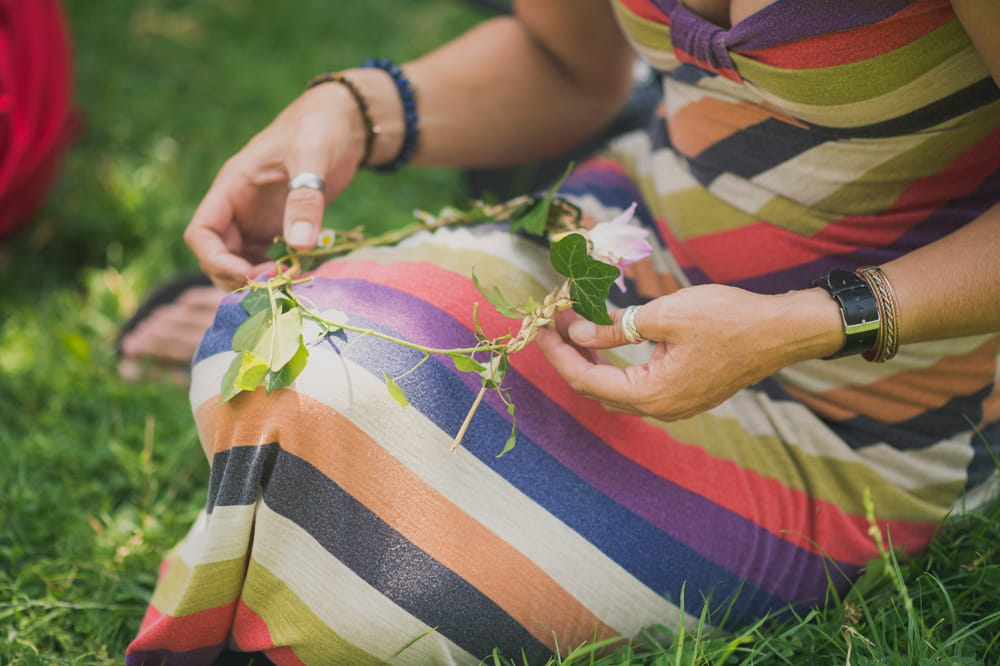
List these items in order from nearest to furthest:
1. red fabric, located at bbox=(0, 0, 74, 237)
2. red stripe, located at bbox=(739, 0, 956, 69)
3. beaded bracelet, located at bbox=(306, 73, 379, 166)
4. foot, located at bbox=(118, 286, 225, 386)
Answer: red stripe, located at bbox=(739, 0, 956, 69), beaded bracelet, located at bbox=(306, 73, 379, 166), foot, located at bbox=(118, 286, 225, 386), red fabric, located at bbox=(0, 0, 74, 237)

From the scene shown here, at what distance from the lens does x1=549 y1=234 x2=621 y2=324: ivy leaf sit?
86cm

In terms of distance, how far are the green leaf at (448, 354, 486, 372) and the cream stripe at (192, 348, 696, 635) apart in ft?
0.24

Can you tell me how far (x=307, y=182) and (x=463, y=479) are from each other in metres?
0.41

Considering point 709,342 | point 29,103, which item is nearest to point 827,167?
point 709,342

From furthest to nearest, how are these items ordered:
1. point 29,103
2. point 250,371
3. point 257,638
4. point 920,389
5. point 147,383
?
1. point 29,103
2. point 147,383
3. point 920,389
4. point 257,638
5. point 250,371

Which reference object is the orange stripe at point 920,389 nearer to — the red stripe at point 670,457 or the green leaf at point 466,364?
the red stripe at point 670,457

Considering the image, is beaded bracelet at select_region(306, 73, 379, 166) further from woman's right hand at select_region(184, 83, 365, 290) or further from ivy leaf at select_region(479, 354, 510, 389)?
ivy leaf at select_region(479, 354, 510, 389)

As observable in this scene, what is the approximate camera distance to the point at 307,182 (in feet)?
3.36

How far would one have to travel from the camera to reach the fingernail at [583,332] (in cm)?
91

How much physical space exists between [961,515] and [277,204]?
3.29 ft

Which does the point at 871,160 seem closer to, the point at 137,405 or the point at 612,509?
the point at 612,509

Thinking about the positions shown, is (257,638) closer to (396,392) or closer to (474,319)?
(396,392)

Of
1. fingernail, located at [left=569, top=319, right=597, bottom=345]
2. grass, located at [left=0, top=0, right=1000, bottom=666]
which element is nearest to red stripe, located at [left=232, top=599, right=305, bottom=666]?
grass, located at [left=0, top=0, right=1000, bottom=666]

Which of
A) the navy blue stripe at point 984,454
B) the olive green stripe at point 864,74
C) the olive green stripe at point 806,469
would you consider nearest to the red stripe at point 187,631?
the olive green stripe at point 806,469
